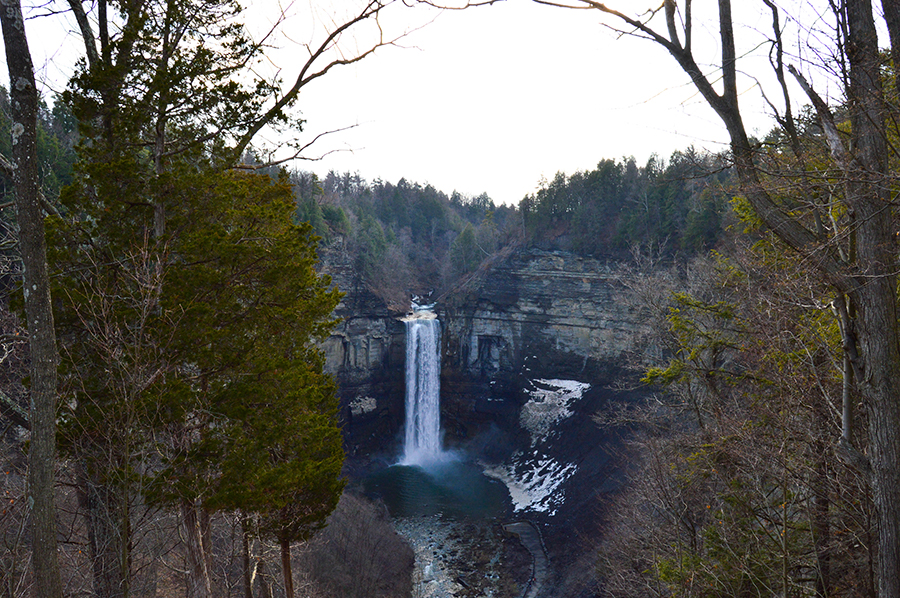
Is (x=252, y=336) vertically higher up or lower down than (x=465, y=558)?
higher up

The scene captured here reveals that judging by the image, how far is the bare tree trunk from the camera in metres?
4.66

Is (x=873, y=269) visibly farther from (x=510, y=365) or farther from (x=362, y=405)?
(x=362, y=405)

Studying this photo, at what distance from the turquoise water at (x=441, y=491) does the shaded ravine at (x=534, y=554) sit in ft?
5.76

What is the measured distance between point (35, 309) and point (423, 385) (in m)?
36.4

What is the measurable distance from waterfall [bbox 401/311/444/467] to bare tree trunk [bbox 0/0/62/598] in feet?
117

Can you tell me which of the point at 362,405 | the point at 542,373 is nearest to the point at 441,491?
the point at 362,405

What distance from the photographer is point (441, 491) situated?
106ft

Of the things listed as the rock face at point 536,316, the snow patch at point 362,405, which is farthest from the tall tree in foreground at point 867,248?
the snow patch at point 362,405

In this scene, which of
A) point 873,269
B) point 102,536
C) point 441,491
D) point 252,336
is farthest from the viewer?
point 441,491

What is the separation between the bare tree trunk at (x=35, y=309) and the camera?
466cm

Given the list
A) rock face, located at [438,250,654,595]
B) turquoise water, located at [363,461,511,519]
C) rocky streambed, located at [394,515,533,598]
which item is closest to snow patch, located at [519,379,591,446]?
rock face, located at [438,250,654,595]

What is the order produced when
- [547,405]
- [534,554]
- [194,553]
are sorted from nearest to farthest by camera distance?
[194,553]
[534,554]
[547,405]

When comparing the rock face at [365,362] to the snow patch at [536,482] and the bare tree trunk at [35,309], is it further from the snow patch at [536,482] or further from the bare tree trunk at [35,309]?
the bare tree trunk at [35,309]

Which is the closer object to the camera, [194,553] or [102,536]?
[102,536]
